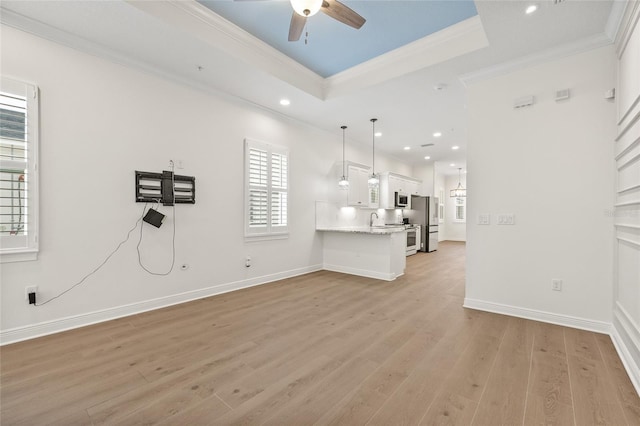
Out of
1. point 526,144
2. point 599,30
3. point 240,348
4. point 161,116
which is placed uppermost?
point 599,30

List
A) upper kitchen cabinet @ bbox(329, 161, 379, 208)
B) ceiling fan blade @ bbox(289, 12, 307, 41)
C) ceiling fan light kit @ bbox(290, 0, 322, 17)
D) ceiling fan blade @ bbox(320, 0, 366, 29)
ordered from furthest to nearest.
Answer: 1. upper kitchen cabinet @ bbox(329, 161, 379, 208)
2. ceiling fan blade @ bbox(289, 12, 307, 41)
3. ceiling fan blade @ bbox(320, 0, 366, 29)
4. ceiling fan light kit @ bbox(290, 0, 322, 17)

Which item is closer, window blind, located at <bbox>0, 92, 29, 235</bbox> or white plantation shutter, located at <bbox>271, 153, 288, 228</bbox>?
window blind, located at <bbox>0, 92, 29, 235</bbox>

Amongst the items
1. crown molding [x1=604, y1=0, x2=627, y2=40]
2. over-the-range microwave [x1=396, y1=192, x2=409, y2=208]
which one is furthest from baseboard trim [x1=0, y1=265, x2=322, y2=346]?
crown molding [x1=604, y1=0, x2=627, y2=40]

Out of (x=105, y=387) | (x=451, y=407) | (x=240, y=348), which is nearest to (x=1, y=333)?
Result: (x=105, y=387)

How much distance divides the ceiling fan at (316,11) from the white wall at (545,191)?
2114 millimetres

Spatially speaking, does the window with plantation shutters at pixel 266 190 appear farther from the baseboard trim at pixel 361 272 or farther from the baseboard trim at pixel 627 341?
the baseboard trim at pixel 627 341

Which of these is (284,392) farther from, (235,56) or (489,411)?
(235,56)

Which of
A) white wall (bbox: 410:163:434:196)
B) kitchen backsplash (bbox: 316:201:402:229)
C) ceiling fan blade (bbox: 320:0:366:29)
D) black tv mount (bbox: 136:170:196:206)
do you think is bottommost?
kitchen backsplash (bbox: 316:201:402:229)

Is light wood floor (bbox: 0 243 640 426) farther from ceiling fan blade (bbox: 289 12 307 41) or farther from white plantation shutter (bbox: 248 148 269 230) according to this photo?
ceiling fan blade (bbox: 289 12 307 41)

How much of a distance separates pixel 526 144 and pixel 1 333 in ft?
18.8

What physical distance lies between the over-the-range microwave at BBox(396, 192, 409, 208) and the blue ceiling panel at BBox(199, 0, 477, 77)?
16.4 ft

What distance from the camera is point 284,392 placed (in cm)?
189

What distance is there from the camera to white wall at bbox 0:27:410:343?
275 centimetres

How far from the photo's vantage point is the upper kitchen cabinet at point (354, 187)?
6422 mm
